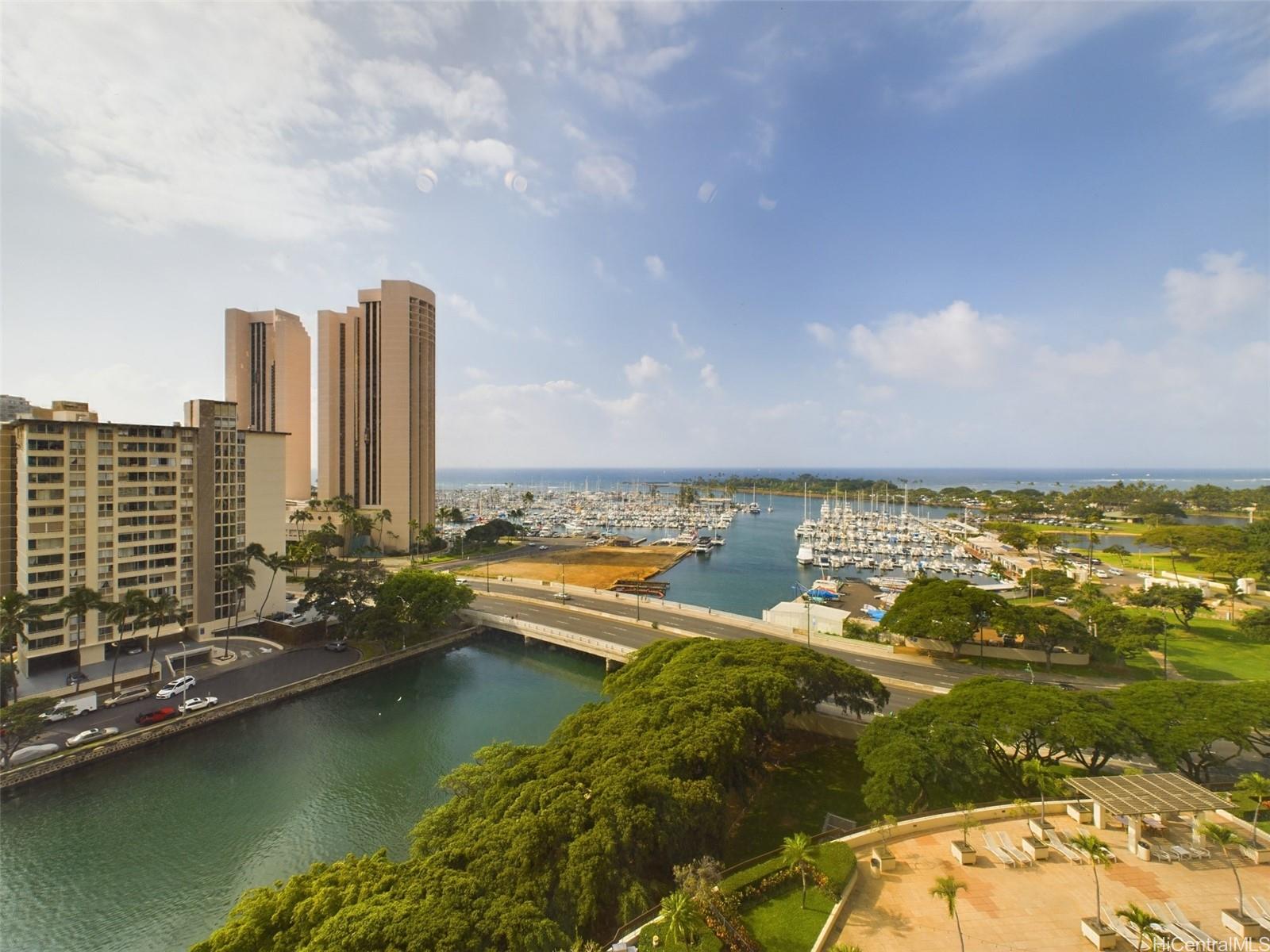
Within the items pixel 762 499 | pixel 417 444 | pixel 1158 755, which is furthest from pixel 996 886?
pixel 762 499

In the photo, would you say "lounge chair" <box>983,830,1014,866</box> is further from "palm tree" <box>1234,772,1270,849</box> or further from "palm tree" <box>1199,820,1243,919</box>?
"palm tree" <box>1234,772,1270,849</box>

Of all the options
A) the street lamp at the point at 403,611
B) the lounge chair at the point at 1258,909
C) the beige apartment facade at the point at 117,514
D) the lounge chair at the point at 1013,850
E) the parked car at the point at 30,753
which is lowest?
the parked car at the point at 30,753

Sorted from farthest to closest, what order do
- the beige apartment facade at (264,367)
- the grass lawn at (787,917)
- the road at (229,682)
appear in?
the beige apartment facade at (264,367), the road at (229,682), the grass lawn at (787,917)

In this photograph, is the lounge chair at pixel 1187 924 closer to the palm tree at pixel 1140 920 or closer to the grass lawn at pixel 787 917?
the palm tree at pixel 1140 920

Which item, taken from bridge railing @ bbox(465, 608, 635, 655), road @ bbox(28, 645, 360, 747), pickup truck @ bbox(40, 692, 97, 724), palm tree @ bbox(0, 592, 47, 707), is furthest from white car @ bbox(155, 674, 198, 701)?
bridge railing @ bbox(465, 608, 635, 655)

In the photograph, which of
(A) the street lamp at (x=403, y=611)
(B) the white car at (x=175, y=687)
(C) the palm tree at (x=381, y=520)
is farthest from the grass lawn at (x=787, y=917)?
(C) the palm tree at (x=381, y=520)

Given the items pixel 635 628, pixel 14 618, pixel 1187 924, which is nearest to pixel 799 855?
pixel 1187 924
